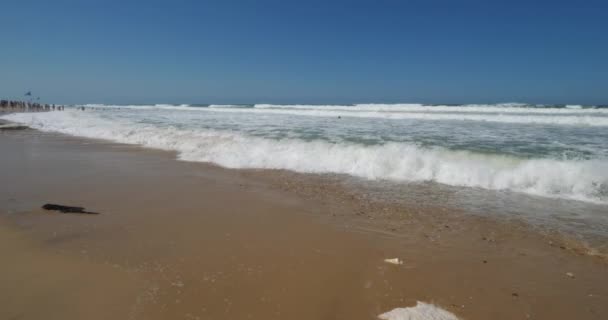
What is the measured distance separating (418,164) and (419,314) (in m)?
5.99

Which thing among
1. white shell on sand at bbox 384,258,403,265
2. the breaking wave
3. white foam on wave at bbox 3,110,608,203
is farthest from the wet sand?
the breaking wave

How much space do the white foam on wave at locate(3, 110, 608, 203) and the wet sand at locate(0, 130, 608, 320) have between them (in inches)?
97.4

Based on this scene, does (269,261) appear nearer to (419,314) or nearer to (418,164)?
(419,314)

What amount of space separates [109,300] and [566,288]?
13.5 ft

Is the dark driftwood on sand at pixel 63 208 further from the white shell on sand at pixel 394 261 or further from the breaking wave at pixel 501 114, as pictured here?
the breaking wave at pixel 501 114

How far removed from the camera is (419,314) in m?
2.80

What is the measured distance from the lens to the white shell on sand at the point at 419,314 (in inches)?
109

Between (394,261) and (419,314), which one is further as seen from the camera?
(394,261)

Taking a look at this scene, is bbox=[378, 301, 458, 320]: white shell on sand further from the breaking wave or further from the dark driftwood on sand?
the breaking wave

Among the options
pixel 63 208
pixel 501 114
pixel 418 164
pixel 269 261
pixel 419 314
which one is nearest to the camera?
pixel 419 314

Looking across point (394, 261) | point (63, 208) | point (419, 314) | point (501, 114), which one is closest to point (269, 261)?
point (394, 261)

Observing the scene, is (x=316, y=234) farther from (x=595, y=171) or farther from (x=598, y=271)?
(x=595, y=171)

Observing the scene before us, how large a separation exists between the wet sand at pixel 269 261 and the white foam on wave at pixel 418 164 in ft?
8.11

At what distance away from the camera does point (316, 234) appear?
458 cm
